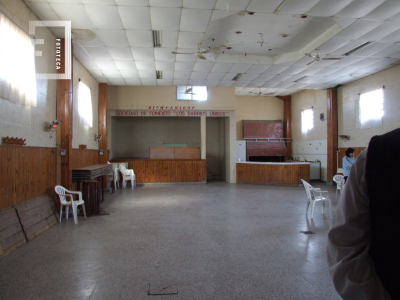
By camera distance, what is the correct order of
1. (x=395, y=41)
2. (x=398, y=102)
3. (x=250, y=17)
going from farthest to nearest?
(x=398, y=102), (x=395, y=41), (x=250, y=17)

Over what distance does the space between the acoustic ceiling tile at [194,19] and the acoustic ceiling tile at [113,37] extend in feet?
5.04

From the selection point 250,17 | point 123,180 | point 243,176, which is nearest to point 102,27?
point 250,17

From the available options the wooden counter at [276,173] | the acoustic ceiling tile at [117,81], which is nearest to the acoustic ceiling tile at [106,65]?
the acoustic ceiling tile at [117,81]

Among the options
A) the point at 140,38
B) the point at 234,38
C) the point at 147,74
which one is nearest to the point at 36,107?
the point at 140,38

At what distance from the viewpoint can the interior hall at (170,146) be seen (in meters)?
3.06

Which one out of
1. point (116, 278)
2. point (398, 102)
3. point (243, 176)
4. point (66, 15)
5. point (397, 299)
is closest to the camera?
point (397, 299)

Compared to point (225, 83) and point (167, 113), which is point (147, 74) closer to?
point (167, 113)

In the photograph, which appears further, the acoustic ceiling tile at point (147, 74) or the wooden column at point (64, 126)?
the acoustic ceiling tile at point (147, 74)

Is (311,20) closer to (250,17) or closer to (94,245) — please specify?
(250,17)

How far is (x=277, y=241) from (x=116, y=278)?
241 centimetres

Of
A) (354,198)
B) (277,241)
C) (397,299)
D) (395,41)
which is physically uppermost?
(395,41)

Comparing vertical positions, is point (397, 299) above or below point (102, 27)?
below

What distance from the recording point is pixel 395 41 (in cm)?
666

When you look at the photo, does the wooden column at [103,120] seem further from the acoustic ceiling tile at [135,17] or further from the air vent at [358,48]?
the air vent at [358,48]
